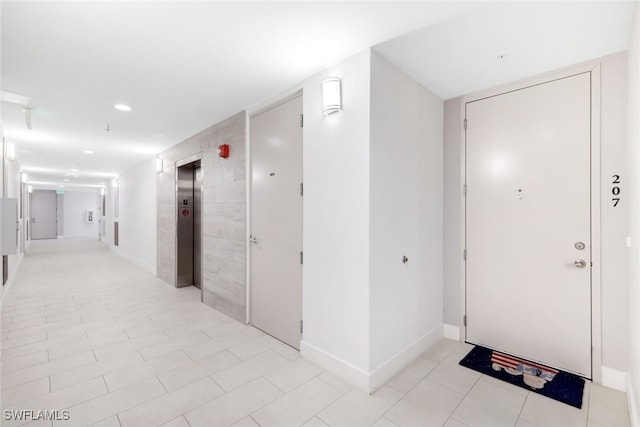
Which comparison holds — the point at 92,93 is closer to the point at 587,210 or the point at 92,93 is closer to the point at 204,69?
the point at 204,69

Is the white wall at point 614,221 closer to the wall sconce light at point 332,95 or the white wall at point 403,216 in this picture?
the white wall at point 403,216

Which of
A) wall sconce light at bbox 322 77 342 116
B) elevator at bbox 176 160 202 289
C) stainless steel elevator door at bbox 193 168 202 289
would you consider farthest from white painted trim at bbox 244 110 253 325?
stainless steel elevator door at bbox 193 168 202 289

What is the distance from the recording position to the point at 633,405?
1.87m

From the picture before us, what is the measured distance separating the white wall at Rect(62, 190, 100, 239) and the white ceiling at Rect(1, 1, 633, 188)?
1508cm

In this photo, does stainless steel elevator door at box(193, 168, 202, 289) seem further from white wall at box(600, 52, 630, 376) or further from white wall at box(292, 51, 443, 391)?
white wall at box(600, 52, 630, 376)

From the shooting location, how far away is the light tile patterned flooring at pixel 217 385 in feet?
6.32

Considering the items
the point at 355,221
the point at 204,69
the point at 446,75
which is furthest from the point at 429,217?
the point at 204,69

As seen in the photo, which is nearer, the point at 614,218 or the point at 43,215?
the point at 614,218

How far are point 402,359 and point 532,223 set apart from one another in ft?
5.56

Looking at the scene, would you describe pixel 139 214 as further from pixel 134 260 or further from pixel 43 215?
pixel 43 215

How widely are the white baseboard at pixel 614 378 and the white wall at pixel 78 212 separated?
1929 cm

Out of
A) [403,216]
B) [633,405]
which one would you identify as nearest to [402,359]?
[403,216]

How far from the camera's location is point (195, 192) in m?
5.35

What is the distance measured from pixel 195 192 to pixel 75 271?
3950 millimetres
